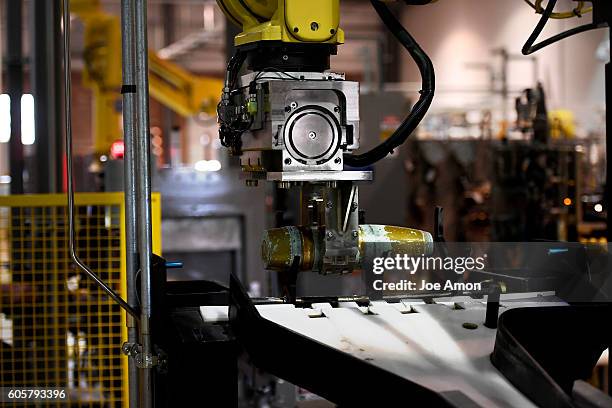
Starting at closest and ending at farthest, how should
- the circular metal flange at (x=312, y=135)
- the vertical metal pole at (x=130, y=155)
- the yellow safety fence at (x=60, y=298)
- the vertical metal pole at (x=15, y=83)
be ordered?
the circular metal flange at (x=312, y=135) → the vertical metal pole at (x=130, y=155) → the yellow safety fence at (x=60, y=298) → the vertical metal pole at (x=15, y=83)

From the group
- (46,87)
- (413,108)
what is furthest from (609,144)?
(46,87)

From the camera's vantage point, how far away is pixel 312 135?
1770 millimetres

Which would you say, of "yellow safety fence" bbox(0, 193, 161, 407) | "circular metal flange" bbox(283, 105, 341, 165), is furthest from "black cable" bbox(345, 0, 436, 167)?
"yellow safety fence" bbox(0, 193, 161, 407)

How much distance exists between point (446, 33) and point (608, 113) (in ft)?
34.7

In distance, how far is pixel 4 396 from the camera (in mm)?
2539

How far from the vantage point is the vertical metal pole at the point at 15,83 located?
4.19 metres

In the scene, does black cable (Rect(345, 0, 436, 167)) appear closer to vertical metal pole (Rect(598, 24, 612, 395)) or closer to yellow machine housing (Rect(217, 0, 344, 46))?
yellow machine housing (Rect(217, 0, 344, 46))

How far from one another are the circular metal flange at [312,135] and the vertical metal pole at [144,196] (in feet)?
1.00

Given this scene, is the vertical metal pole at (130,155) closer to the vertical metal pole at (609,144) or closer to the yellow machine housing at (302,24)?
the yellow machine housing at (302,24)

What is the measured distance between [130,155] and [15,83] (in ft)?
8.67

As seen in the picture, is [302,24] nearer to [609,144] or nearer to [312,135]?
[312,135]

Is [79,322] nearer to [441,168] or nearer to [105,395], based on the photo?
[105,395]

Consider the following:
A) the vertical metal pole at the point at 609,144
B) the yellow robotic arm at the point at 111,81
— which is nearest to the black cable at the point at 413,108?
the vertical metal pole at the point at 609,144

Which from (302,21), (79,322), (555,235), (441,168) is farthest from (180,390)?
(441,168)
